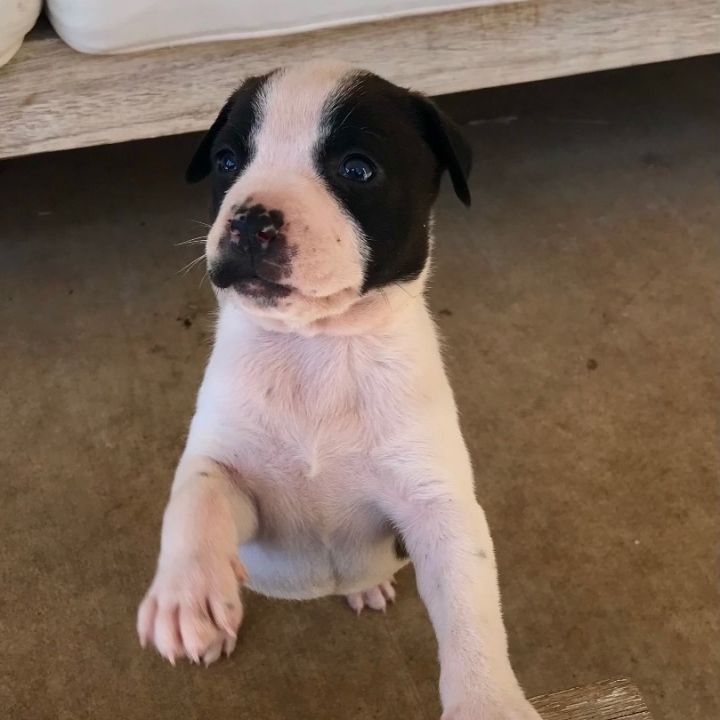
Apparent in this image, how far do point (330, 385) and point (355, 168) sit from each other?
0.33m

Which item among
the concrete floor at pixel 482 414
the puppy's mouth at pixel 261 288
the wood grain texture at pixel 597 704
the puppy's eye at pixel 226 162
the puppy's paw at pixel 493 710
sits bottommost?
the concrete floor at pixel 482 414

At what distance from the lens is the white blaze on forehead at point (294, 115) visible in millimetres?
1224

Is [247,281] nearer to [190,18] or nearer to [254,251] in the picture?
[254,251]

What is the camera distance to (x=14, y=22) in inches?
75.5

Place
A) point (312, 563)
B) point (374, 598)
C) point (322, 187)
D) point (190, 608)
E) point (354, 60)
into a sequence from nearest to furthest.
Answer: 1. point (190, 608)
2. point (322, 187)
3. point (312, 563)
4. point (374, 598)
5. point (354, 60)

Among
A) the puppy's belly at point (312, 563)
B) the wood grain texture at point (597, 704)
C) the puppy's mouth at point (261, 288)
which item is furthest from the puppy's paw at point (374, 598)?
the puppy's mouth at point (261, 288)

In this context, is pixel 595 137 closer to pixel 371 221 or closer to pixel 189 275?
pixel 189 275

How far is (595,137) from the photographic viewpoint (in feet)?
10.2

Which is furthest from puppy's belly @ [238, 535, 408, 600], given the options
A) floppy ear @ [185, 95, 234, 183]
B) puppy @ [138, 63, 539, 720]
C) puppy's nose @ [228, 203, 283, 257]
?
floppy ear @ [185, 95, 234, 183]

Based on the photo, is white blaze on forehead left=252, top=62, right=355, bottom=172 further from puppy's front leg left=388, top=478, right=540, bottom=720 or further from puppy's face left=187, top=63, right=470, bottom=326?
puppy's front leg left=388, top=478, right=540, bottom=720

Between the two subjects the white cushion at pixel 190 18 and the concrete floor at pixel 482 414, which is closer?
the concrete floor at pixel 482 414

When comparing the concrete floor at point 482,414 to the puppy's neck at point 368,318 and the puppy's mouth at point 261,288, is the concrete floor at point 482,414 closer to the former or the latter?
the puppy's neck at point 368,318

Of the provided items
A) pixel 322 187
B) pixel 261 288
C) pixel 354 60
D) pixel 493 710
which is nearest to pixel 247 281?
pixel 261 288

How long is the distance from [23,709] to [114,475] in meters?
0.55
